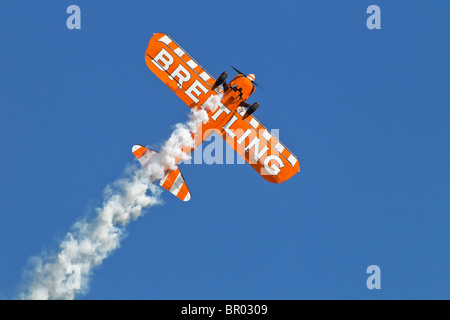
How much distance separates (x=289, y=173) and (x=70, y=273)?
13.2m

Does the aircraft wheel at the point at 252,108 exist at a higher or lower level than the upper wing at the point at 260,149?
higher

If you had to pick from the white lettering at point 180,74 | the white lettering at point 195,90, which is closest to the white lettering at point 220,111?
the white lettering at point 195,90

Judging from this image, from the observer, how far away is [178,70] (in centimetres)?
3931

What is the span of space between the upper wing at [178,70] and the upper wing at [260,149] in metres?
2.41

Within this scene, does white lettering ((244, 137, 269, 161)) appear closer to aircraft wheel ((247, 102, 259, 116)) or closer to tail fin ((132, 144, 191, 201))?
aircraft wheel ((247, 102, 259, 116))

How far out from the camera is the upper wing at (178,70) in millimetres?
39031

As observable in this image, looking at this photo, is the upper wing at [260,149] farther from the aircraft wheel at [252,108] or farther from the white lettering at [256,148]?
the aircraft wheel at [252,108]

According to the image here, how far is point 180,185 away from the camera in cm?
3878

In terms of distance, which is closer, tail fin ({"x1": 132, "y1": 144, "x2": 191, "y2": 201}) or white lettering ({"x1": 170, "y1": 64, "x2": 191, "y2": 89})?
tail fin ({"x1": 132, "y1": 144, "x2": 191, "y2": 201})

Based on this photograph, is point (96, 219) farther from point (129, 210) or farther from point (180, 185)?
point (180, 185)

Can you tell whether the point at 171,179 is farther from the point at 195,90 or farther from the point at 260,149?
the point at 260,149

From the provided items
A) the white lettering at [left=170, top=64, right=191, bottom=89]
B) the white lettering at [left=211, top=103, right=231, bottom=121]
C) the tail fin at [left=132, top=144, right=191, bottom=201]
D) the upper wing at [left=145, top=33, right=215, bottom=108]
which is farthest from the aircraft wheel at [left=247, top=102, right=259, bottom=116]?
the tail fin at [left=132, top=144, right=191, bottom=201]

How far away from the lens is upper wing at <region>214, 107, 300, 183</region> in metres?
39.2

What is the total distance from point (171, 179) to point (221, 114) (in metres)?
4.50
